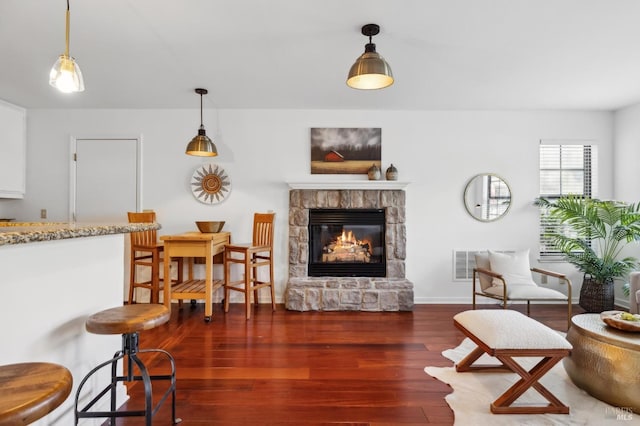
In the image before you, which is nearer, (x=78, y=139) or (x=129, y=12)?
(x=129, y=12)

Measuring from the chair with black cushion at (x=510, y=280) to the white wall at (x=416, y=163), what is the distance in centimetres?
58

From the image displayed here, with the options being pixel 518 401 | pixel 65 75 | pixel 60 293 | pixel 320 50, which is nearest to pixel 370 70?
pixel 320 50

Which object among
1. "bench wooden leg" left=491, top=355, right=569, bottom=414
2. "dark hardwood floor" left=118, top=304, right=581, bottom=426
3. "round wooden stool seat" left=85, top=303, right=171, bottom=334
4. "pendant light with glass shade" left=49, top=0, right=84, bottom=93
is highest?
"pendant light with glass shade" left=49, top=0, right=84, bottom=93

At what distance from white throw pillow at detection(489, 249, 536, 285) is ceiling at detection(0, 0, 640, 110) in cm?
182

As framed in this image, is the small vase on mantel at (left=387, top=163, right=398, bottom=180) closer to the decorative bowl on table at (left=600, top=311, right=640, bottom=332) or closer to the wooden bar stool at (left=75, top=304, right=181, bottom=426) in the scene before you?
the decorative bowl on table at (left=600, top=311, right=640, bottom=332)

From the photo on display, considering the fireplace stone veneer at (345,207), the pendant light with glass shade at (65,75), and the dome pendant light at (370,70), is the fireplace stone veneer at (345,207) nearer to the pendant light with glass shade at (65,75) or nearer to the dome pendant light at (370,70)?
the dome pendant light at (370,70)

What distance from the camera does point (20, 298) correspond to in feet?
4.53

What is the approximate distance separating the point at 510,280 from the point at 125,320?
11.8ft

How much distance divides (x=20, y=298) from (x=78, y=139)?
374cm

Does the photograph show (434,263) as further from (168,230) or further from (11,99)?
(11,99)

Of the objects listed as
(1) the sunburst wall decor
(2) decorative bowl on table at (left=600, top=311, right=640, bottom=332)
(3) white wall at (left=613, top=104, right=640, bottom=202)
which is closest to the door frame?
(1) the sunburst wall decor

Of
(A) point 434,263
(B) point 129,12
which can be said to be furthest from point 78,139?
(A) point 434,263

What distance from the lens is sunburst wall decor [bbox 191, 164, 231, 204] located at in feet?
14.3

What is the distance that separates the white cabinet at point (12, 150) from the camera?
157 inches
